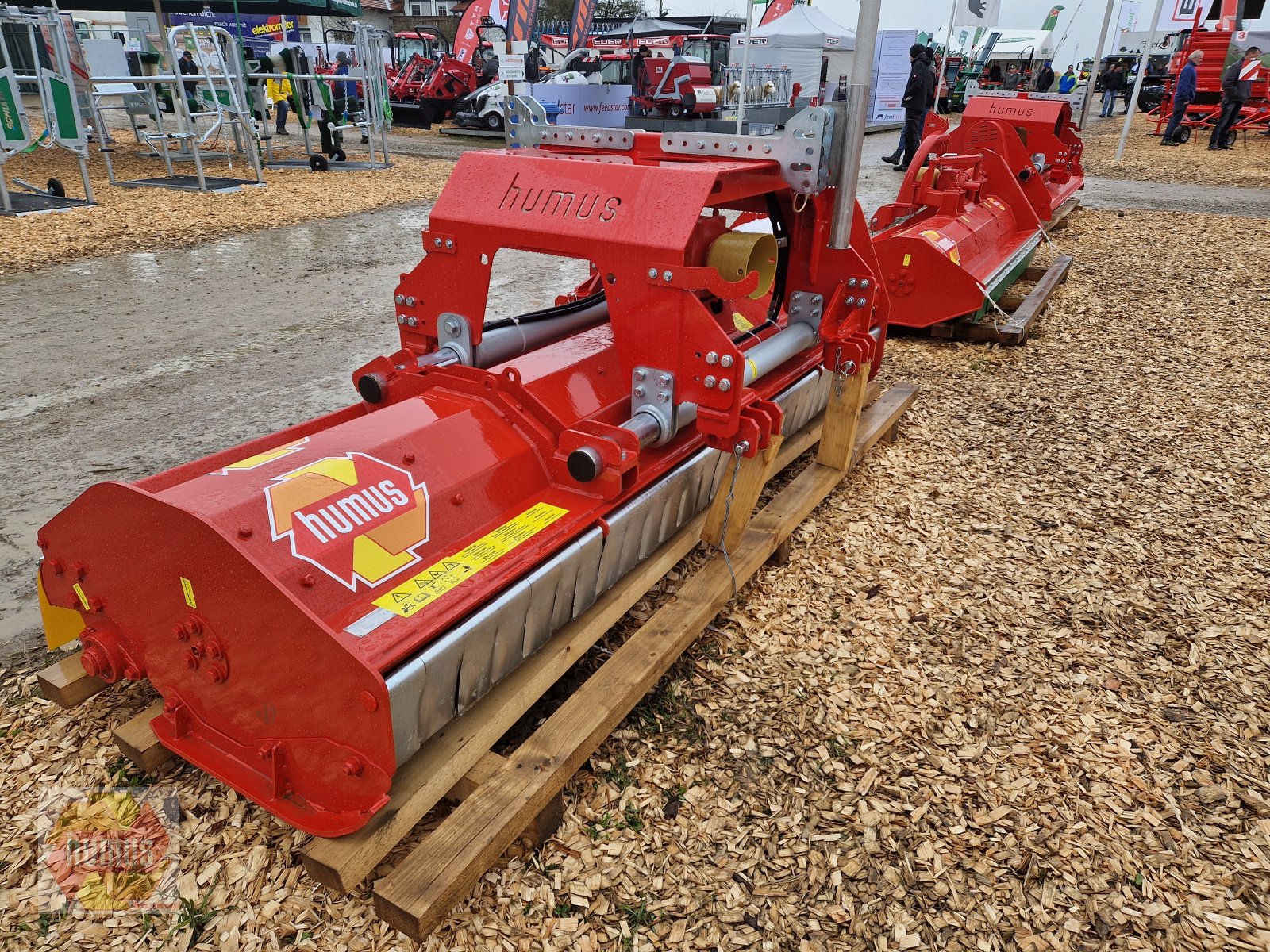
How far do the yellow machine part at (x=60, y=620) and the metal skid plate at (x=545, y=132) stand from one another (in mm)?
2154

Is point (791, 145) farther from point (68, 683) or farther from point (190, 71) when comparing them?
point (190, 71)

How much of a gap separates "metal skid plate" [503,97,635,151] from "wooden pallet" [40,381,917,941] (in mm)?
1308

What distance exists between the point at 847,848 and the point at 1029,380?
4.06 metres

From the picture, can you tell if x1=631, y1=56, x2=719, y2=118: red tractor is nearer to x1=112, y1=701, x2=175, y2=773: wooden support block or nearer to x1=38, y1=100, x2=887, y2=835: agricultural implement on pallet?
x1=38, y1=100, x2=887, y2=835: agricultural implement on pallet

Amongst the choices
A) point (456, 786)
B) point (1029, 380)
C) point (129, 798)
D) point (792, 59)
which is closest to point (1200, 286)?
point (1029, 380)

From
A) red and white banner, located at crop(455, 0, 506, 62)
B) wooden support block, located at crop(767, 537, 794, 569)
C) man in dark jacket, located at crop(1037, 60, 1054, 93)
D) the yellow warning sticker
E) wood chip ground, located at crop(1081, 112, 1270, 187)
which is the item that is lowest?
wooden support block, located at crop(767, 537, 794, 569)

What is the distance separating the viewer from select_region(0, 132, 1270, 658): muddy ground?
3.79 m

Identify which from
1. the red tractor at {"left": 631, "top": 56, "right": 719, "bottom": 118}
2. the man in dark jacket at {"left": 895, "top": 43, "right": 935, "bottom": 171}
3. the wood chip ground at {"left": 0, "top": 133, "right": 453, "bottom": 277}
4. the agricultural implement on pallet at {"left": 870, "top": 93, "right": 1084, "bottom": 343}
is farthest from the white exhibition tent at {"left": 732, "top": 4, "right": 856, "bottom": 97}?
the agricultural implement on pallet at {"left": 870, "top": 93, "right": 1084, "bottom": 343}

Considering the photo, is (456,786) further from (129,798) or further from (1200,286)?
(1200,286)

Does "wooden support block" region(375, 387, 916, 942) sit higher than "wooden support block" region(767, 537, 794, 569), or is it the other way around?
"wooden support block" region(375, 387, 916, 942)

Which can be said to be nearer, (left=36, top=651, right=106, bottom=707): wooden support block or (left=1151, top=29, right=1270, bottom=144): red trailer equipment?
(left=36, top=651, right=106, bottom=707): wooden support block

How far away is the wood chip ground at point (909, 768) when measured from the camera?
1.93 metres

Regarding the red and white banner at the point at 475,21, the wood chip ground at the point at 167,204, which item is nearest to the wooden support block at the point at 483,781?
the wood chip ground at the point at 167,204

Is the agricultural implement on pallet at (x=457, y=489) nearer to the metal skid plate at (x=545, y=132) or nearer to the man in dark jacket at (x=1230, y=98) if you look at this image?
the metal skid plate at (x=545, y=132)
